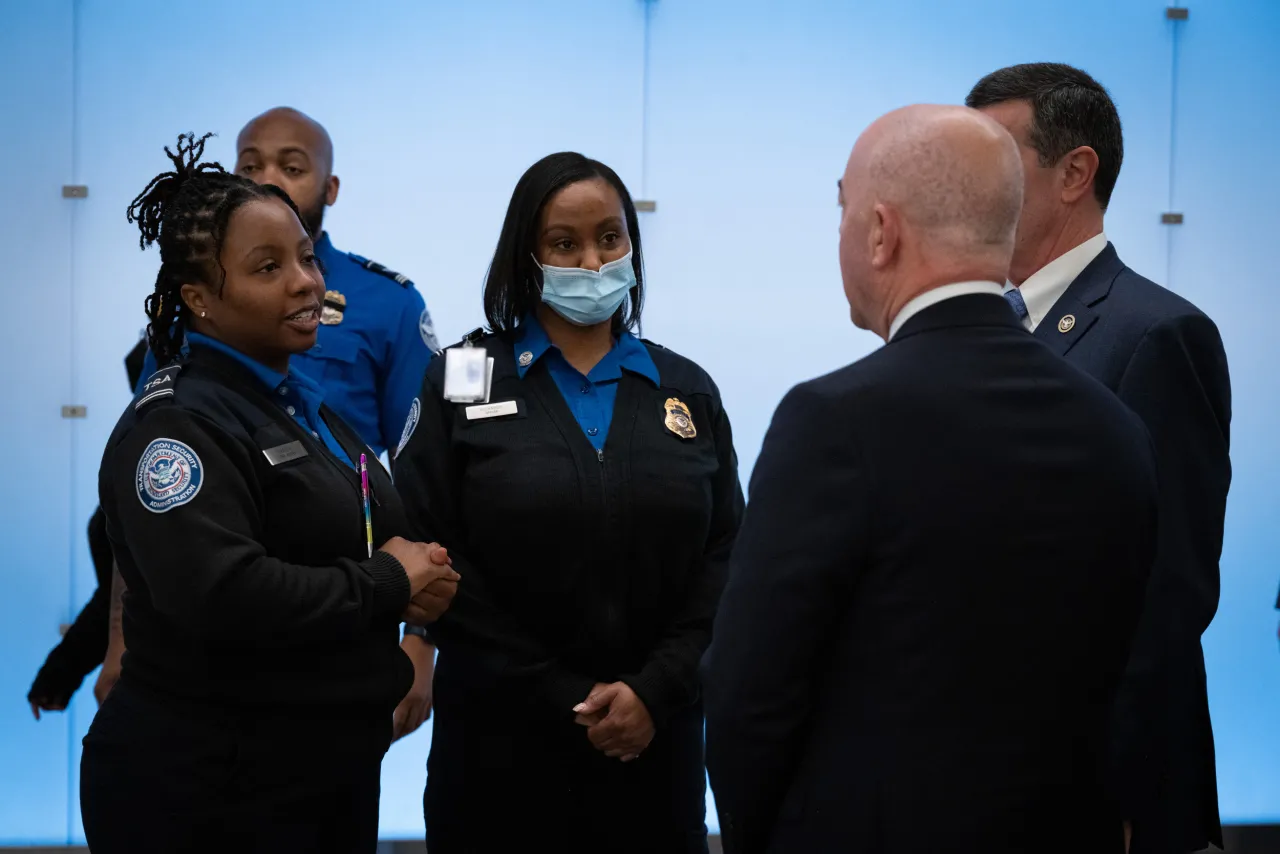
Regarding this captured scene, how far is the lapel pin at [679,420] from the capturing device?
213cm

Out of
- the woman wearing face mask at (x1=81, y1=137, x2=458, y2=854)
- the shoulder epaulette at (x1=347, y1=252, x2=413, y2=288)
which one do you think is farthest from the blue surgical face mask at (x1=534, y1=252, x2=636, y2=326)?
the shoulder epaulette at (x1=347, y1=252, x2=413, y2=288)

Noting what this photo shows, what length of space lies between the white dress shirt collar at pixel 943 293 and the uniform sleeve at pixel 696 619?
865mm

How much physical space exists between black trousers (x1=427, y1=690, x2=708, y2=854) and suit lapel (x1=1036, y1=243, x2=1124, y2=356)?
942 mm

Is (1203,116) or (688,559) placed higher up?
(1203,116)

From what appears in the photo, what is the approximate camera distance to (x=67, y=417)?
324 cm

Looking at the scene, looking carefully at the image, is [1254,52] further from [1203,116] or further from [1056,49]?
[1056,49]

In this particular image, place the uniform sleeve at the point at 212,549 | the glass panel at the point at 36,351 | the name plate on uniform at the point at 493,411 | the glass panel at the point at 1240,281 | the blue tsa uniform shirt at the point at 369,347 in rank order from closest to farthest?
the uniform sleeve at the point at 212,549 → the name plate on uniform at the point at 493,411 → the blue tsa uniform shirt at the point at 369,347 → the glass panel at the point at 36,351 → the glass panel at the point at 1240,281

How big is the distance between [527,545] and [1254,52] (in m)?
2.74

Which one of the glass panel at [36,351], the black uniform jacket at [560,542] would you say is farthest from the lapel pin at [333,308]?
the glass panel at [36,351]

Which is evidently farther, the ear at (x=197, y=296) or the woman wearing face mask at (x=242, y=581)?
the ear at (x=197, y=296)

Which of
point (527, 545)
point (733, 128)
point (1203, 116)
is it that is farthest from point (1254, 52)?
point (527, 545)

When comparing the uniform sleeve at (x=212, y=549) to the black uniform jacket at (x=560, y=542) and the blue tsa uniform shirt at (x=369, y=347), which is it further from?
the blue tsa uniform shirt at (x=369, y=347)

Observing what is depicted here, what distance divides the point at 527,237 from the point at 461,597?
0.66m

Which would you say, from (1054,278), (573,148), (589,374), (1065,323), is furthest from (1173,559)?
(573,148)
